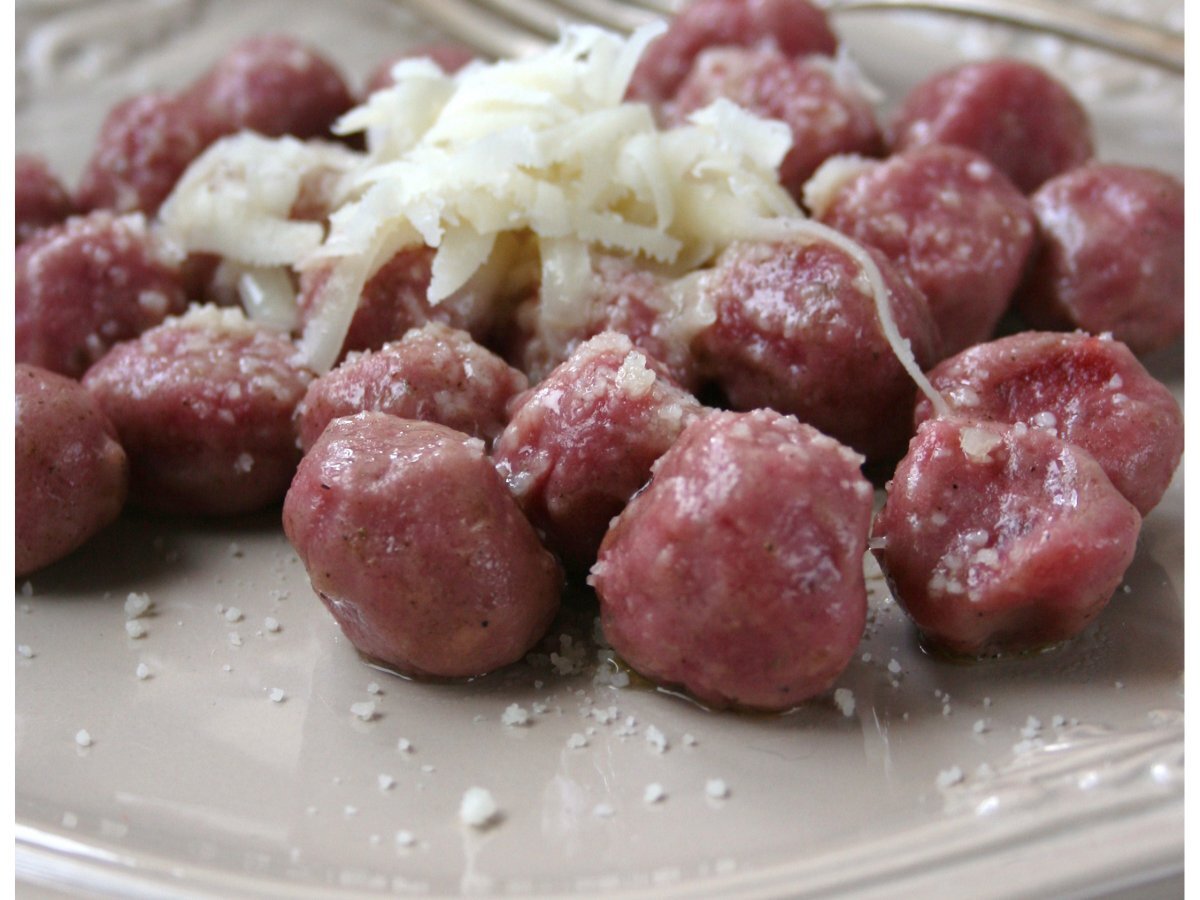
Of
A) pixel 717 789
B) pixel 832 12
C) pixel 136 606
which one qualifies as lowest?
pixel 136 606

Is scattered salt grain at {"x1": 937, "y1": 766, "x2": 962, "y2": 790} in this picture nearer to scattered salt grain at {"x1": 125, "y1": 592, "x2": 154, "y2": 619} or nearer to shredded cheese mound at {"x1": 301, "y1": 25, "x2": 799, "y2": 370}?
shredded cheese mound at {"x1": 301, "y1": 25, "x2": 799, "y2": 370}

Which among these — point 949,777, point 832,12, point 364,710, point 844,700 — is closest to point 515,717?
point 364,710

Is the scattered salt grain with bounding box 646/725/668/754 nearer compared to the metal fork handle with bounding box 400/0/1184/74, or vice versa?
the scattered salt grain with bounding box 646/725/668/754

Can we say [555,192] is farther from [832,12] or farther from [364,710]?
[832,12]

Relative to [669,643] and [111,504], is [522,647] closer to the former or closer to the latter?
[669,643]

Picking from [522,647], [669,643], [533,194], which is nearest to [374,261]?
[533,194]

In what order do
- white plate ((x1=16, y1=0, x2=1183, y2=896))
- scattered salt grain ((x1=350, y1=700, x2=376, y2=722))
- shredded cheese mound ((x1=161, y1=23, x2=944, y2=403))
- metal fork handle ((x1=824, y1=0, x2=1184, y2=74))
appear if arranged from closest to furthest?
white plate ((x1=16, y1=0, x2=1183, y2=896)), scattered salt grain ((x1=350, y1=700, x2=376, y2=722)), shredded cheese mound ((x1=161, y1=23, x2=944, y2=403)), metal fork handle ((x1=824, y1=0, x2=1184, y2=74))

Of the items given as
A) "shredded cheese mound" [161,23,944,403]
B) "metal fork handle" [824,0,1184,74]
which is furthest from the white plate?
"metal fork handle" [824,0,1184,74]
